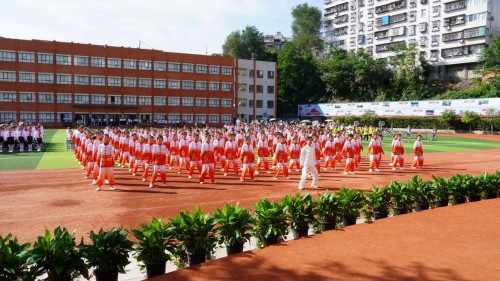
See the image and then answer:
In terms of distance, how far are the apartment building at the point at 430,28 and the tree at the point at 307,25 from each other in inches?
185

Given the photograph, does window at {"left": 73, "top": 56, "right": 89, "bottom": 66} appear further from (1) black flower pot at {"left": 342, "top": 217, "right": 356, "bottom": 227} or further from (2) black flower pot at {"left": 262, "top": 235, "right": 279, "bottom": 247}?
(2) black flower pot at {"left": 262, "top": 235, "right": 279, "bottom": 247}

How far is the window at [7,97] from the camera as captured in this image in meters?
44.4

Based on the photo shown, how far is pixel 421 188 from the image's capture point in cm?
885

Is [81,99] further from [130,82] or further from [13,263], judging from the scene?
[13,263]

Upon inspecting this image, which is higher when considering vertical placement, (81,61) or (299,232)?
(81,61)

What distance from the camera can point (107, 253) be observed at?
15.6ft

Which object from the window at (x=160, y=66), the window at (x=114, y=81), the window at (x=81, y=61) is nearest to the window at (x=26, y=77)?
the window at (x=81, y=61)

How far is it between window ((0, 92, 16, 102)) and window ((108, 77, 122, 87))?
39.5ft

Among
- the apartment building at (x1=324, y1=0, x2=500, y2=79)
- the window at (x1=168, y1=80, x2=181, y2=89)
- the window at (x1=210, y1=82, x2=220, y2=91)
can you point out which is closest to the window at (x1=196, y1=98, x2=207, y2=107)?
the window at (x1=210, y1=82, x2=220, y2=91)

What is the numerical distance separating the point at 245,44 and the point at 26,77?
4069 centimetres

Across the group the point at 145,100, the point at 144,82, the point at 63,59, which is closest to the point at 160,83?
the point at 144,82

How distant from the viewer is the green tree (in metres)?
65.3

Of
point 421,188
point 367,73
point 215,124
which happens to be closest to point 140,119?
point 215,124

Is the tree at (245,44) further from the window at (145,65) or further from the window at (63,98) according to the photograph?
the window at (63,98)
